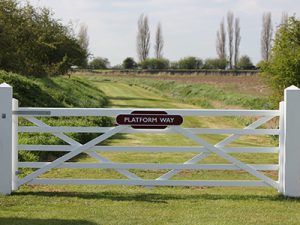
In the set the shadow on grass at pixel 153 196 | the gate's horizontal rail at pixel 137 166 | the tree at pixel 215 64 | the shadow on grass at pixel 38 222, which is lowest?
the shadow on grass at pixel 153 196

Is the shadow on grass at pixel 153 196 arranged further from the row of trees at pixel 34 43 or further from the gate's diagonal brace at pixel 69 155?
the row of trees at pixel 34 43

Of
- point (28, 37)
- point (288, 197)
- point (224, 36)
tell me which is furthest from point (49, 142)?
point (224, 36)

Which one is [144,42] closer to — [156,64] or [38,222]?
[156,64]

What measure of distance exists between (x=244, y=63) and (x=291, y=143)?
94.8 metres

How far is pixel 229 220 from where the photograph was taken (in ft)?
23.9

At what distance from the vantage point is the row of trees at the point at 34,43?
26281mm

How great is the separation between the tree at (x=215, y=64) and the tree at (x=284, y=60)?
75287 millimetres

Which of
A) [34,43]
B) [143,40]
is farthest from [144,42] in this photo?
[34,43]

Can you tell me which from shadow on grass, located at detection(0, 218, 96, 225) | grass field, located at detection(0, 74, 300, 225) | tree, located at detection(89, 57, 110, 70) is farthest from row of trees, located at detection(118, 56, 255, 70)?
shadow on grass, located at detection(0, 218, 96, 225)

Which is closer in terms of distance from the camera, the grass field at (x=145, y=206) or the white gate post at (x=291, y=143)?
the grass field at (x=145, y=206)

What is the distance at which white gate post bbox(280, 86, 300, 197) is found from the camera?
8531 millimetres

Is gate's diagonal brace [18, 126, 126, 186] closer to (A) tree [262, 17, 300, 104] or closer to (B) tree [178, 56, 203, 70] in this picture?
(A) tree [262, 17, 300, 104]

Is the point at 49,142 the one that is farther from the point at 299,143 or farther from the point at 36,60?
the point at 36,60

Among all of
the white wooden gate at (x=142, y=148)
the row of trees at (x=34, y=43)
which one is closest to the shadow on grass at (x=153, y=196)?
the white wooden gate at (x=142, y=148)
